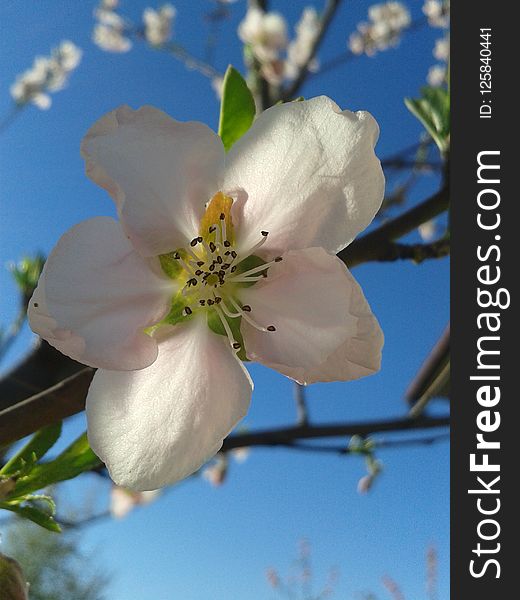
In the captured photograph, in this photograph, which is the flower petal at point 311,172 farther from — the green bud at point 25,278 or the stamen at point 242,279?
the green bud at point 25,278

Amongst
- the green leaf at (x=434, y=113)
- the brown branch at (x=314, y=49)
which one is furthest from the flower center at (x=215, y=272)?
the brown branch at (x=314, y=49)

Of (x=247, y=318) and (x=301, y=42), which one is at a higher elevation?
(x=301, y=42)

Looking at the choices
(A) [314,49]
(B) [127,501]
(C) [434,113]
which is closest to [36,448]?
(C) [434,113]

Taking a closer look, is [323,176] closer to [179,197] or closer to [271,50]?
[179,197]

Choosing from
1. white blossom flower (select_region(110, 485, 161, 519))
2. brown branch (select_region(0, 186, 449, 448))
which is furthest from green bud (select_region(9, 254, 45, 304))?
white blossom flower (select_region(110, 485, 161, 519))

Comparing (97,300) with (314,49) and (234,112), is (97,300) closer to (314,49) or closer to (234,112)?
(234,112)

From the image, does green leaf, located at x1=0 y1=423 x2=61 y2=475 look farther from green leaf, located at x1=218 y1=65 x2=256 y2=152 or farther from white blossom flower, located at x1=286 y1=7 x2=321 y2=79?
white blossom flower, located at x1=286 y1=7 x2=321 y2=79
